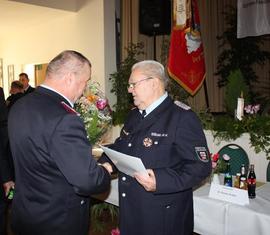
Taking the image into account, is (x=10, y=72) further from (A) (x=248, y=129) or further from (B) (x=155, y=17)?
(A) (x=248, y=129)

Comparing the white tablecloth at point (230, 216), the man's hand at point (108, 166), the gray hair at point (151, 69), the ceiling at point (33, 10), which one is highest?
the ceiling at point (33, 10)

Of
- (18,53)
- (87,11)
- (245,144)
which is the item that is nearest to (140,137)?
(245,144)

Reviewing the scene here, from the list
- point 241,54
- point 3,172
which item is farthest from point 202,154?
point 241,54

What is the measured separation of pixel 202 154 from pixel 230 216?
1.57 feet

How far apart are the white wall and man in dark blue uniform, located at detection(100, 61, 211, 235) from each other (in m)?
3.17

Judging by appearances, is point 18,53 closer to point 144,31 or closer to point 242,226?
point 144,31

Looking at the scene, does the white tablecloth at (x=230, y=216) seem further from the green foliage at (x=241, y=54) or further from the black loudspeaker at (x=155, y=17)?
the green foliage at (x=241, y=54)

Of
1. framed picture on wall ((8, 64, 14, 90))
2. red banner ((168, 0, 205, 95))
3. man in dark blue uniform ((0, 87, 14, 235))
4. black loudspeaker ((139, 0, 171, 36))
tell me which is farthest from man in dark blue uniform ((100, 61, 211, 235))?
framed picture on wall ((8, 64, 14, 90))

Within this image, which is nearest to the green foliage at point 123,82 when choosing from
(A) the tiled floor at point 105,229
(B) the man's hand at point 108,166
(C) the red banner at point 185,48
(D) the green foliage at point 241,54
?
(C) the red banner at point 185,48

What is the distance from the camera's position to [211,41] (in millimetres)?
6699

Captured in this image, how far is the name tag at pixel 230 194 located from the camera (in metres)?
1.83

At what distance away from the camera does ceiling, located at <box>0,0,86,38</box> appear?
4.82m

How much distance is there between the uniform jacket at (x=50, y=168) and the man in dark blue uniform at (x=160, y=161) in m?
0.28

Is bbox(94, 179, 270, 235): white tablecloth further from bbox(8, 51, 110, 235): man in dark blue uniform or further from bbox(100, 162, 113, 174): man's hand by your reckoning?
bbox(8, 51, 110, 235): man in dark blue uniform
